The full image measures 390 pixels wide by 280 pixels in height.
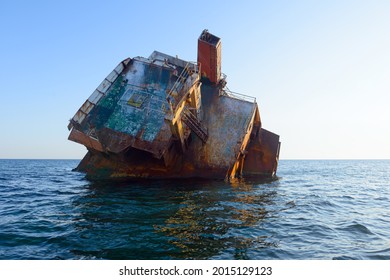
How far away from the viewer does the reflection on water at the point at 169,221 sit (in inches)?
276

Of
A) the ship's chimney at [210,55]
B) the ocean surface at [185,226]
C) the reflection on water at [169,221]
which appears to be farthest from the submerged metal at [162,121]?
the ocean surface at [185,226]

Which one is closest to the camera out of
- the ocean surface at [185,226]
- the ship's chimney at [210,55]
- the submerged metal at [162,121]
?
the ocean surface at [185,226]

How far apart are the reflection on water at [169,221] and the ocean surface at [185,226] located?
25mm

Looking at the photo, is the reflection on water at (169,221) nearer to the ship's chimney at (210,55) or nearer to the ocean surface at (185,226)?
the ocean surface at (185,226)

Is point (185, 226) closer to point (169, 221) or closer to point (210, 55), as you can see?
point (169, 221)

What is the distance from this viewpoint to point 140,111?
675 inches

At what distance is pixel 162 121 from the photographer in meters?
16.9

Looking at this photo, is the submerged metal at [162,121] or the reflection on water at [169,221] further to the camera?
the submerged metal at [162,121]

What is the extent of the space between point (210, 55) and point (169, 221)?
1310cm

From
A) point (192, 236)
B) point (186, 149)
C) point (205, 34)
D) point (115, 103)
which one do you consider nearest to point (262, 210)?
point (192, 236)

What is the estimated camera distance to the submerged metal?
16.3m

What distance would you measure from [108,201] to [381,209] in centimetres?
1275
